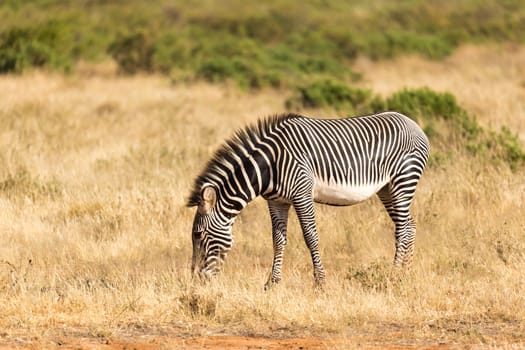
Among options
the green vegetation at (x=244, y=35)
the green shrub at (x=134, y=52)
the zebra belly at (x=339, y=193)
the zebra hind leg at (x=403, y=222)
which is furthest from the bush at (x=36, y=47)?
the zebra belly at (x=339, y=193)

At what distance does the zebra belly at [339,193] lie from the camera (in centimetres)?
820

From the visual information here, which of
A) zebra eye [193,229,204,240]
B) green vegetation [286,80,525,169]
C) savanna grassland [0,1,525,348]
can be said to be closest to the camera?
savanna grassland [0,1,525,348]

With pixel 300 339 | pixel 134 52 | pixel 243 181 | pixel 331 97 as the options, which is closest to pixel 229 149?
pixel 243 181

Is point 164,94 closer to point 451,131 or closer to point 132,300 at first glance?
point 451,131

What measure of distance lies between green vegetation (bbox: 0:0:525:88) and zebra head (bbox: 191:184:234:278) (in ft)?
44.5

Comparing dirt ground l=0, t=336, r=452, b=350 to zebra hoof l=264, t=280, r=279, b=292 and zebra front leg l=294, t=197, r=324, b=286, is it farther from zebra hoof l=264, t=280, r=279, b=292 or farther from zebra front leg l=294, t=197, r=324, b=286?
zebra front leg l=294, t=197, r=324, b=286

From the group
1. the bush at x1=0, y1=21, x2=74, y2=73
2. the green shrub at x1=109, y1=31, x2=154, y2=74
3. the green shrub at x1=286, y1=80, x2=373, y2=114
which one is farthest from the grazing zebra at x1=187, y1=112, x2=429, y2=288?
the green shrub at x1=109, y1=31, x2=154, y2=74

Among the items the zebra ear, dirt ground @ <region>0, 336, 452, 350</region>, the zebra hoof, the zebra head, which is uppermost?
the zebra ear

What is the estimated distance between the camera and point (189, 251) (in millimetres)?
9219

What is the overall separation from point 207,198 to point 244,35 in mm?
29949

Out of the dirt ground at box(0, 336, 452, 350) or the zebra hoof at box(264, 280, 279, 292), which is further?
the zebra hoof at box(264, 280, 279, 292)

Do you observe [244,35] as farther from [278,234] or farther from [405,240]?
[278,234]

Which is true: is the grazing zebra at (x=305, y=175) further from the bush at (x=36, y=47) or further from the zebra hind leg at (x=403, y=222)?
the bush at (x=36, y=47)

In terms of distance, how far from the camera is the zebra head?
7.79 m
